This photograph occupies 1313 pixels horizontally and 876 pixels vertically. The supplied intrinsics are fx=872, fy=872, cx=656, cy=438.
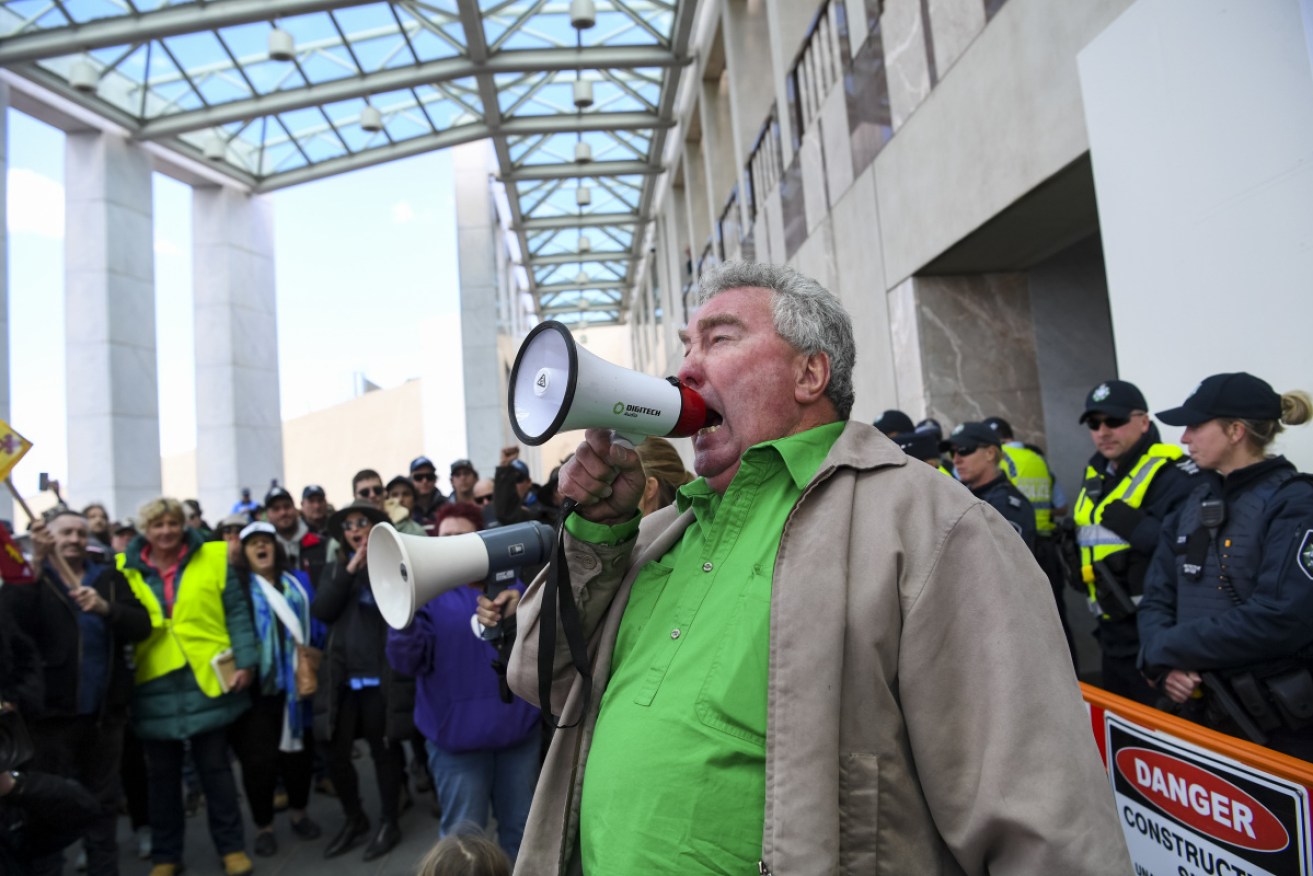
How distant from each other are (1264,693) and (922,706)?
1.90 meters

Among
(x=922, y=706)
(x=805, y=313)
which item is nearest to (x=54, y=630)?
(x=805, y=313)

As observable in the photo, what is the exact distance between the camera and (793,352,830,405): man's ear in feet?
5.52

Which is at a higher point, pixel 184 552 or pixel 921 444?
pixel 921 444

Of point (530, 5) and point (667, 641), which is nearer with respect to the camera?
point (667, 641)

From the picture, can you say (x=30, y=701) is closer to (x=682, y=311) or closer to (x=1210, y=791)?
(x=1210, y=791)

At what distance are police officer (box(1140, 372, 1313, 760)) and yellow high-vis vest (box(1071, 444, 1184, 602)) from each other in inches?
23.7

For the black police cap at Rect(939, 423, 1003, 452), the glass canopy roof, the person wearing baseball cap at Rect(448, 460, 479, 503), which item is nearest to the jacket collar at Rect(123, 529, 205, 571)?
the person wearing baseball cap at Rect(448, 460, 479, 503)

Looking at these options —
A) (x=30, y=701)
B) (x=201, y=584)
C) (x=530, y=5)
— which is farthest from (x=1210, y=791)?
(x=530, y=5)

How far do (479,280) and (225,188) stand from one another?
524 cm

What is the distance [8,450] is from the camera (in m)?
4.14

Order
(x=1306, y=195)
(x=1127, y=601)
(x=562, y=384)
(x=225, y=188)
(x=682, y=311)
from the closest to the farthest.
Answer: (x=562, y=384) → (x=1306, y=195) → (x=1127, y=601) → (x=225, y=188) → (x=682, y=311)

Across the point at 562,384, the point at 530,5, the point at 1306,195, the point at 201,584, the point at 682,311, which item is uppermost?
the point at 530,5

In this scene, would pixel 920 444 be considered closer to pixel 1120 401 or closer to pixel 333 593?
pixel 1120 401

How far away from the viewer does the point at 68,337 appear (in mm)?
12984
